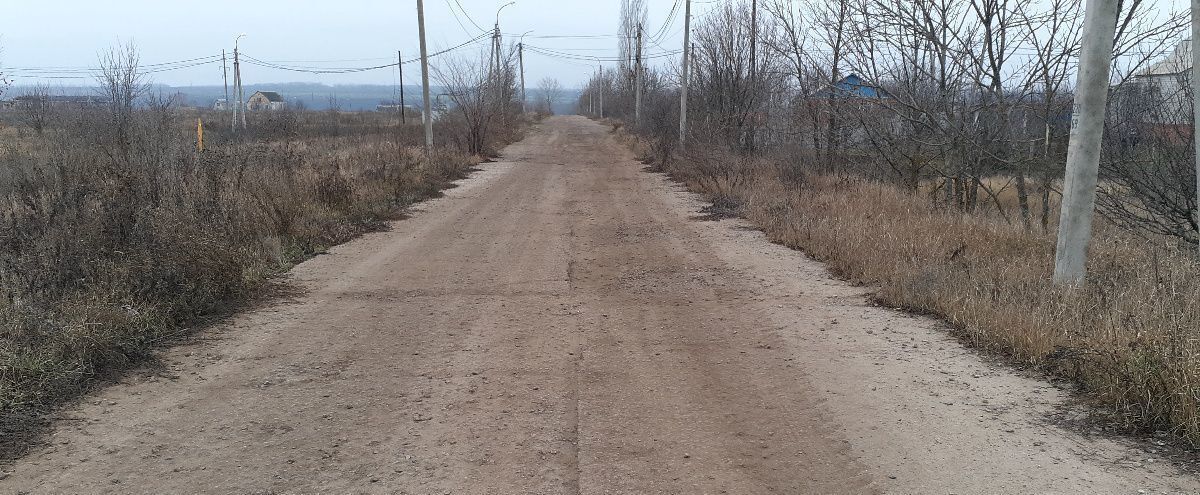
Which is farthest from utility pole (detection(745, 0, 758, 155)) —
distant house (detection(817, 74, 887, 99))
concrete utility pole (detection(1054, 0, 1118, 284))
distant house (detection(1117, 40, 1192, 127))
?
concrete utility pole (detection(1054, 0, 1118, 284))

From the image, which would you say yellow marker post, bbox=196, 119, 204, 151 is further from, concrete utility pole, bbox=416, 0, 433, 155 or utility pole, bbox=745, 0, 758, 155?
→ utility pole, bbox=745, 0, 758, 155

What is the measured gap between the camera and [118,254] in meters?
6.08

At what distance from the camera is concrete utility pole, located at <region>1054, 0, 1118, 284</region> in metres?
5.62

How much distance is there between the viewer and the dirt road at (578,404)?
3.45 metres

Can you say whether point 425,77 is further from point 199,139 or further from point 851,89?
point 851,89

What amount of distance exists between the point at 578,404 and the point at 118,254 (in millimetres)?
4059

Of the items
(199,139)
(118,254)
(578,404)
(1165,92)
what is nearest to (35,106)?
(199,139)

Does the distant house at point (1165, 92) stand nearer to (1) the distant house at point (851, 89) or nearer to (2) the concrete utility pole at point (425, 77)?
(1) the distant house at point (851, 89)

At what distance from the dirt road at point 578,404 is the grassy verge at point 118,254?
0.33 m

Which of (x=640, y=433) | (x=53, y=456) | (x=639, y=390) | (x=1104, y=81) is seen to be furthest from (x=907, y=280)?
(x=53, y=456)

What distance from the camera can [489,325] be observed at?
591 centimetres

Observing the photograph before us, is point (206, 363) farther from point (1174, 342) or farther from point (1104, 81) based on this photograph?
point (1104, 81)

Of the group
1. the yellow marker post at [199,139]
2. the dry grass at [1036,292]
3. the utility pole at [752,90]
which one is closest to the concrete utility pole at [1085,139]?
the dry grass at [1036,292]

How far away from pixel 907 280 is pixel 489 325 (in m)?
3.50
